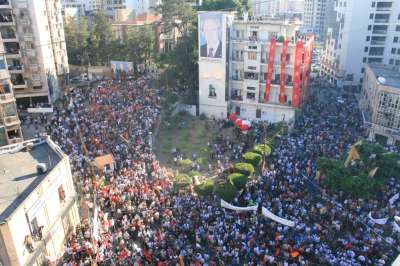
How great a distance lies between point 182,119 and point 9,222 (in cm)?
3279

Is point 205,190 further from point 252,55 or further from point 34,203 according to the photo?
point 252,55

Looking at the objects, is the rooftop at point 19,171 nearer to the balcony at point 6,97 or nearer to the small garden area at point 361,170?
the balcony at point 6,97

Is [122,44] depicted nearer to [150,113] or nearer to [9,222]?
[150,113]

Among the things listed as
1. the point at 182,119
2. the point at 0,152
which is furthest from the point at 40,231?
the point at 182,119

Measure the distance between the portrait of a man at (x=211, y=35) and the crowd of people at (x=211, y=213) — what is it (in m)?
13.0

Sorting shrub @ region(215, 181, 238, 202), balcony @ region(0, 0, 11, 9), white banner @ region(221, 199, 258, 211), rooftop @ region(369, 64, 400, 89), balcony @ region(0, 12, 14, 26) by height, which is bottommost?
white banner @ region(221, 199, 258, 211)

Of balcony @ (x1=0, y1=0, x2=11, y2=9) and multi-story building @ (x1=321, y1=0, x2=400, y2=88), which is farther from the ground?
balcony @ (x1=0, y1=0, x2=11, y2=9)

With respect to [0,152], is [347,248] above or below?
below

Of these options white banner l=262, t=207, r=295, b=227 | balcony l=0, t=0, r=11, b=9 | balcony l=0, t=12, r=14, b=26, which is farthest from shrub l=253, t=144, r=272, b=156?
balcony l=0, t=0, r=11, b=9

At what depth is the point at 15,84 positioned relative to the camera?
47.8 m

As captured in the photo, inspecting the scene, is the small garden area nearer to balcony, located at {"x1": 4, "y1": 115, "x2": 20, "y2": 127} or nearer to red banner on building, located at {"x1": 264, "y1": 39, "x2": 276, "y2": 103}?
red banner on building, located at {"x1": 264, "y1": 39, "x2": 276, "y2": 103}

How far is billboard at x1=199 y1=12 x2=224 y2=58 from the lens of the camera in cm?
4500

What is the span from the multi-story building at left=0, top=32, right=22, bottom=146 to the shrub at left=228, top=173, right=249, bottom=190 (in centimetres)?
2153

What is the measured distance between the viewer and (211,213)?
85.1 ft
